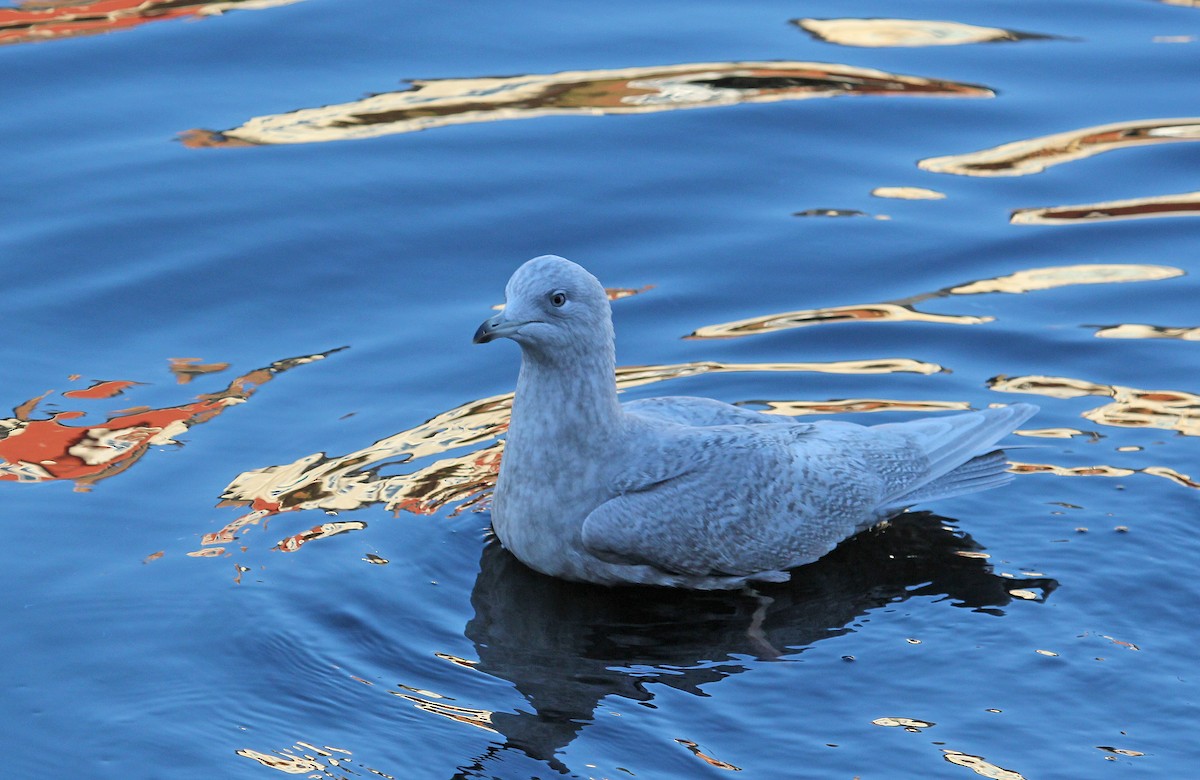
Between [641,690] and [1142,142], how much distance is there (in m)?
7.09

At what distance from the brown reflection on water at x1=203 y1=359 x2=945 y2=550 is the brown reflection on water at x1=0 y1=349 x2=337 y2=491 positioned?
640mm

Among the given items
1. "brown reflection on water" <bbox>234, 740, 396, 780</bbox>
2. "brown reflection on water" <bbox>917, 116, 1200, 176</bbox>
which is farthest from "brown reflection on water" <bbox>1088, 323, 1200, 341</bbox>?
"brown reflection on water" <bbox>234, 740, 396, 780</bbox>

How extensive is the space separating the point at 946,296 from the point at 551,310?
345 cm

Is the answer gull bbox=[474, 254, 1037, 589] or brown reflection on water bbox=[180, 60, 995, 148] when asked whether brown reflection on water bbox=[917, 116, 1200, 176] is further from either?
gull bbox=[474, 254, 1037, 589]

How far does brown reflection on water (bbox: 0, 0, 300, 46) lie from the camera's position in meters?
13.2

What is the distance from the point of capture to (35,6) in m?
13.7

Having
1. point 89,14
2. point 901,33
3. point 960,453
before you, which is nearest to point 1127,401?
point 960,453

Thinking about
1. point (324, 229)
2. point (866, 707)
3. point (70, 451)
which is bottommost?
point (866, 707)

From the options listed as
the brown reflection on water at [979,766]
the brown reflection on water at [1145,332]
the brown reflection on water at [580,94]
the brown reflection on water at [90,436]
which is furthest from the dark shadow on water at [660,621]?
the brown reflection on water at [580,94]

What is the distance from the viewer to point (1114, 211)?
1075cm

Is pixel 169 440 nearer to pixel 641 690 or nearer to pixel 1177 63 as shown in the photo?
pixel 641 690

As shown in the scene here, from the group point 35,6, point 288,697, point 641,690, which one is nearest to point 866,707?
point 641,690

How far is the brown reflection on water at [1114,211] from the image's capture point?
1066 centimetres

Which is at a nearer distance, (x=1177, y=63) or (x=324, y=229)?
(x=324, y=229)
